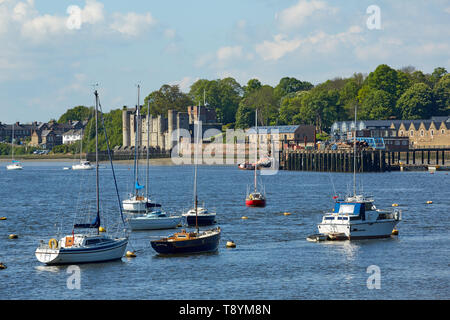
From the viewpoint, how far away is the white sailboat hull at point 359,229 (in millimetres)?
50594

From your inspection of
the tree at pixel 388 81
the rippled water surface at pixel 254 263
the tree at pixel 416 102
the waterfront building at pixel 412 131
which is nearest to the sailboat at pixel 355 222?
the rippled water surface at pixel 254 263

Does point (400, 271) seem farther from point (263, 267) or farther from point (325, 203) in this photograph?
point (325, 203)

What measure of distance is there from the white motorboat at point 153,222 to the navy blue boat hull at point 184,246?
1052 cm

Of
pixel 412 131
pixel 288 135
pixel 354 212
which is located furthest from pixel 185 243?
pixel 288 135

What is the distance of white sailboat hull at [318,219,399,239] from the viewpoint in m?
50.6

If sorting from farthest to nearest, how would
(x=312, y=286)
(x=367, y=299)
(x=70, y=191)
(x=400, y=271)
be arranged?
1. (x=70, y=191)
2. (x=400, y=271)
3. (x=312, y=286)
4. (x=367, y=299)

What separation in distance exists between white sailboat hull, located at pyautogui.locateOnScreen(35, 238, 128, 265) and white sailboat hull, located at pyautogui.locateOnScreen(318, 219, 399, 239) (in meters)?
15.8

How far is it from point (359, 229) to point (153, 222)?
49.8 ft

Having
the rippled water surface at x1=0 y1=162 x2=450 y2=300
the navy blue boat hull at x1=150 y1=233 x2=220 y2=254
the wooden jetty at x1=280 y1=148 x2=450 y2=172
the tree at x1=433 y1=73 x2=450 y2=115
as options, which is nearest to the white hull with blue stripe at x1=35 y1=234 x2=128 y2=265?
the rippled water surface at x1=0 y1=162 x2=450 y2=300

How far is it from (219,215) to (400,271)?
28.1 metres

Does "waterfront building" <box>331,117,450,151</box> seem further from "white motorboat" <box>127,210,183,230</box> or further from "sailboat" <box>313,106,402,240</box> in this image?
"sailboat" <box>313,106,402,240</box>

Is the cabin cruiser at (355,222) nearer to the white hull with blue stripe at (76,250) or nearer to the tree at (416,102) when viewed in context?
the white hull with blue stripe at (76,250)
